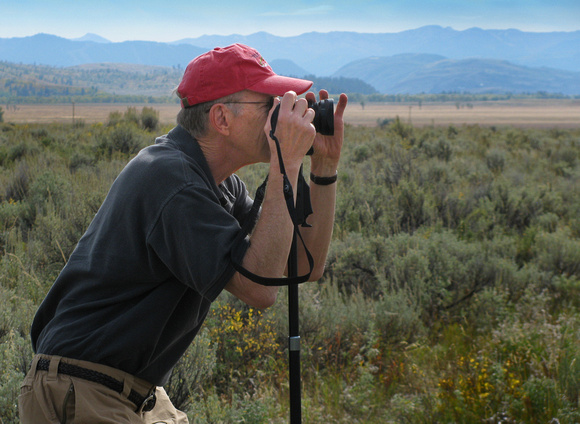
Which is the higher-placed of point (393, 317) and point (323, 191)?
point (323, 191)

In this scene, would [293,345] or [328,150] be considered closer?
[293,345]

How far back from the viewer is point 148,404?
1848 millimetres

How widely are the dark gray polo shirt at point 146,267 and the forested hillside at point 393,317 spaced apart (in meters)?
1.09

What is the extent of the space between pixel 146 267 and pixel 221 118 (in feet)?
1.79

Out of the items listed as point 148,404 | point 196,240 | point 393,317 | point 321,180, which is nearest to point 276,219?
point 196,240

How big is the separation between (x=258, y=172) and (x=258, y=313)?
17.0ft

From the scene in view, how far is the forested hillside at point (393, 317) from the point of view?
3014 mm

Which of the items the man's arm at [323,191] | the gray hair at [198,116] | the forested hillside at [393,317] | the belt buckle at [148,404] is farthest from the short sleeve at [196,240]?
the forested hillside at [393,317]

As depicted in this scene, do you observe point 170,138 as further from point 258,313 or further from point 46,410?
point 258,313

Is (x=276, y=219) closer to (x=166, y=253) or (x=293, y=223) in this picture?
(x=293, y=223)

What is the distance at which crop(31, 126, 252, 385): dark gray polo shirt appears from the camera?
4.82 ft

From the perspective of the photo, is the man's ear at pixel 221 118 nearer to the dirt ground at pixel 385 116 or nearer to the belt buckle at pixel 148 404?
the belt buckle at pixel 148 404

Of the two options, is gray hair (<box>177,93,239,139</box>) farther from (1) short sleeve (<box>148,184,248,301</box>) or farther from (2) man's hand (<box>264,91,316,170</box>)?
(1) short sleeve (<box>148,184,248,301</box>)

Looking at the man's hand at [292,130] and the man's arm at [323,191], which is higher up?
the man's hand at [292,130]
